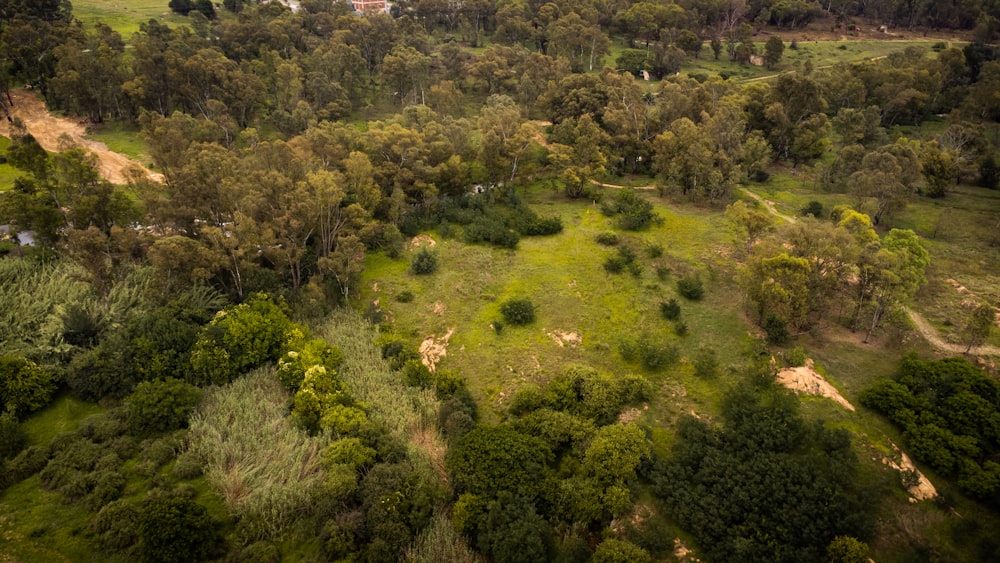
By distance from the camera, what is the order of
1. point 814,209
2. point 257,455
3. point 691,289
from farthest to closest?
point 814,209 → point 691,289 → point 257,455

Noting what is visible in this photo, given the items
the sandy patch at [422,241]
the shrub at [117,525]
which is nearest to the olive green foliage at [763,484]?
the shrub at [117,525]

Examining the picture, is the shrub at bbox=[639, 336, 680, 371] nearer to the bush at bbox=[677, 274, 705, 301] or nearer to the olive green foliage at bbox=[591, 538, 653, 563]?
the bush at bbox=[677, 274, 705, 301]

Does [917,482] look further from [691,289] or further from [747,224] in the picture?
[747,224]

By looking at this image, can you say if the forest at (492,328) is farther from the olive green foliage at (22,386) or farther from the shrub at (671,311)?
→ the shrub at (671,311)

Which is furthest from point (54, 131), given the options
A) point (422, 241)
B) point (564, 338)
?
point (564, 338)

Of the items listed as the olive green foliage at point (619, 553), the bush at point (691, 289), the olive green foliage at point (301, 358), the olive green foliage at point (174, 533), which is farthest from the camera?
the bush at point (691, 289)

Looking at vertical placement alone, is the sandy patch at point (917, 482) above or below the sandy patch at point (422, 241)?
below

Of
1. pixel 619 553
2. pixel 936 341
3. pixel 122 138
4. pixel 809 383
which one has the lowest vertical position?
pixel 619 553
